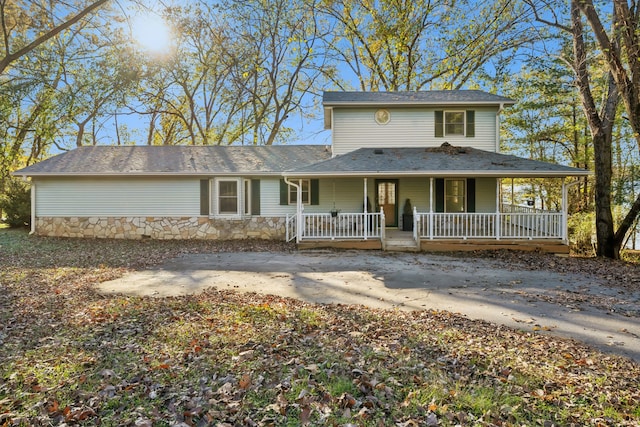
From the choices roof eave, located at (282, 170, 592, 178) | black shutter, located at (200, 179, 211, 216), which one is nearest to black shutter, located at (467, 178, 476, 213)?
roof eave, located at (282, 170, 592, 178)

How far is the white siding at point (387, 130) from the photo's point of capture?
14.8 m

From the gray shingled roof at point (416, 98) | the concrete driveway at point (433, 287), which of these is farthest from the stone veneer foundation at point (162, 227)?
the gray shingled roof at point (416, 98)

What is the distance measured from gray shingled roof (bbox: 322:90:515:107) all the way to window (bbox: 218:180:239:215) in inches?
204

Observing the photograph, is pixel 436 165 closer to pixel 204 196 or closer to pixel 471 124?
pixel 471 124

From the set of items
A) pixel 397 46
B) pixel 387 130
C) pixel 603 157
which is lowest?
pixel 603 157

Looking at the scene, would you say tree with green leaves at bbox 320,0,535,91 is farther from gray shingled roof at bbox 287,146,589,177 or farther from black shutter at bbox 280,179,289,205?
black shutter at bbox 280,179,289,205

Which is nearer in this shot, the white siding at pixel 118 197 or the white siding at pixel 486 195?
the white siding at pixel 486 195

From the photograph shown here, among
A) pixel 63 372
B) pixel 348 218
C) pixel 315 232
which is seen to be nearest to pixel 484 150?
pixel 348 218

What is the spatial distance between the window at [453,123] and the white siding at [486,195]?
233 cm

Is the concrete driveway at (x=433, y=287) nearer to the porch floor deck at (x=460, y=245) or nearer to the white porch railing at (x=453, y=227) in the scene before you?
the porch floor deck at (x=460, y=245)

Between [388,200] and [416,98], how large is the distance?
457cm

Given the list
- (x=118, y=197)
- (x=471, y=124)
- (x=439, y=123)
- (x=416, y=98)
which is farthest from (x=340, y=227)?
(x=118, y=197)

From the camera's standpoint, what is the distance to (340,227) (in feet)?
43.3

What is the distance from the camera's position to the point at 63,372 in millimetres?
3535
